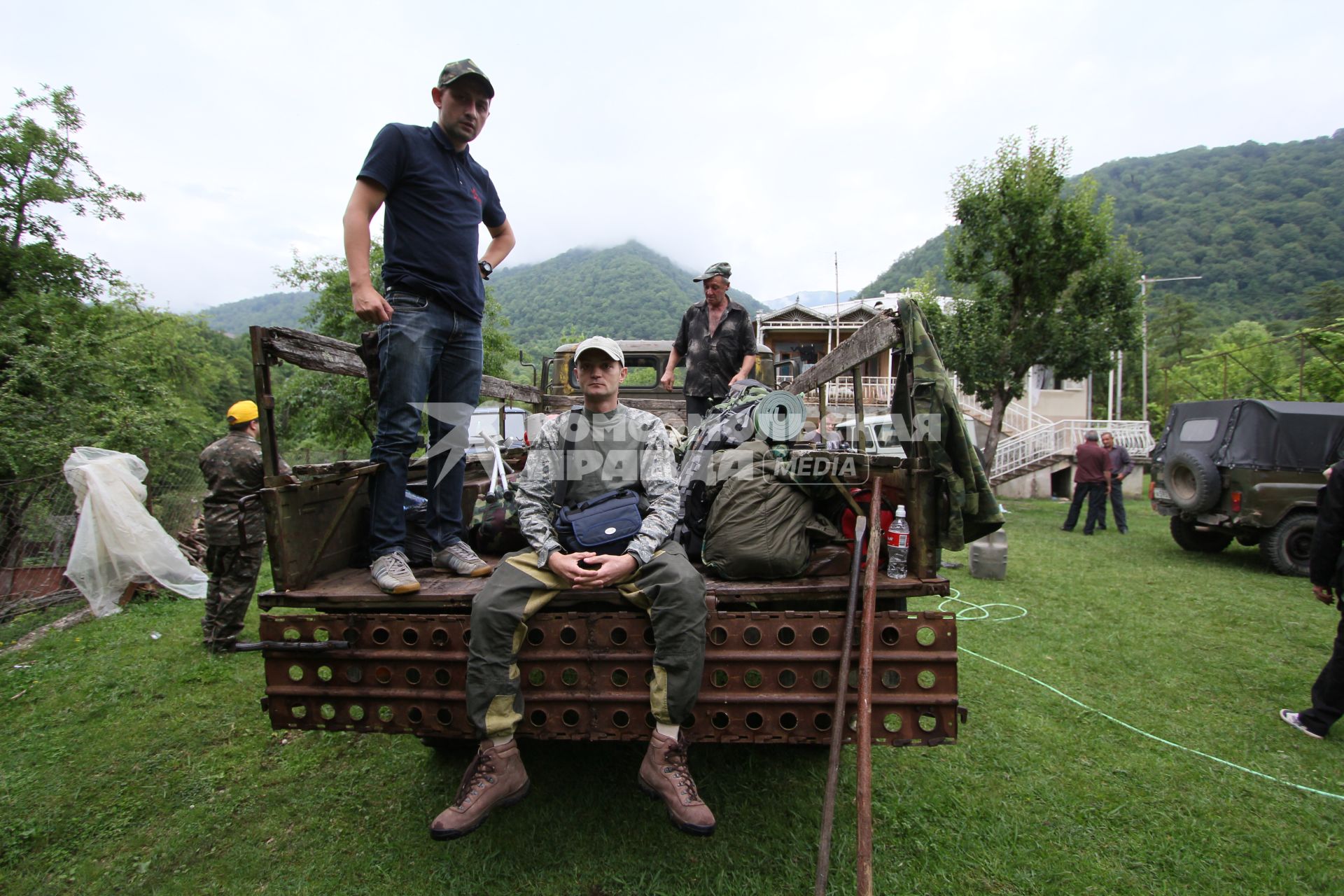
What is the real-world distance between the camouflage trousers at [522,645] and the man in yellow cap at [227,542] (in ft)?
12.8

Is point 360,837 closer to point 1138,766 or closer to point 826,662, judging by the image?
point 826,662

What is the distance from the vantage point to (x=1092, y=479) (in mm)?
11008

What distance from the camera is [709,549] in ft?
7.63

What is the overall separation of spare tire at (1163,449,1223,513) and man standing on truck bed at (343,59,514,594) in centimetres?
941

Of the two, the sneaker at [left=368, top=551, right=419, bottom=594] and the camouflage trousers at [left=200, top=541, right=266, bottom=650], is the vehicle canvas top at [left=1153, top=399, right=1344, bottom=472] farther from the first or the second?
the camouflage trousers at [left=200, top=541, right=266, bottom=650]

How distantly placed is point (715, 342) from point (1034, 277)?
13.3 metres

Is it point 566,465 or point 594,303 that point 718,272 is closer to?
point 566,465

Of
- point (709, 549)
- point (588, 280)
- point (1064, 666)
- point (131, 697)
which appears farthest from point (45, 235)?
point (588, 280)

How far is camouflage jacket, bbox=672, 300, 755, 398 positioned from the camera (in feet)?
14.8

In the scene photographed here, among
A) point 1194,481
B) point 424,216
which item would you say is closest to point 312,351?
point 424,216

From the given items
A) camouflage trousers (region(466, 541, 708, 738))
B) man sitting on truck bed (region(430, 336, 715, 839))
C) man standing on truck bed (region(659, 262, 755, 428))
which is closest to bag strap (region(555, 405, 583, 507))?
man sitting on truck bed (region(430, 336, 715, 839))

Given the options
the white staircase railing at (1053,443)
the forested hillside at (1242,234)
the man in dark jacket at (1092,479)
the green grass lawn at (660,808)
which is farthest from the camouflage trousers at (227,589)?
the forested hillside at (1242,234)

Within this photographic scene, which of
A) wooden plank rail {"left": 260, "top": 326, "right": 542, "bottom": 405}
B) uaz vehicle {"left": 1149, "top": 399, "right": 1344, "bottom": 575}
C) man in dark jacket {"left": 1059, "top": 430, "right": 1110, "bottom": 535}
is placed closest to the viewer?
wooden plank rail {"left": 260, "top": 326, "right": 542, "bottom": 405}

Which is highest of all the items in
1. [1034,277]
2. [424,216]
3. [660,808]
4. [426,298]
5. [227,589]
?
[1034,277]
